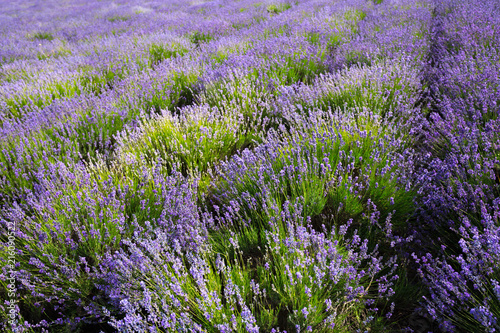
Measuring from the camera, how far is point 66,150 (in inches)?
122

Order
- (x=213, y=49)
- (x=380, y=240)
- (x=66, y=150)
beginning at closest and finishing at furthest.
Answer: (x=380, y=240)
(x=66, y=150)
(x=213, y=49)

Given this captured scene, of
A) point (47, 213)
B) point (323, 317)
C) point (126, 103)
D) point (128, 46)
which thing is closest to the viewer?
point (323, 317)

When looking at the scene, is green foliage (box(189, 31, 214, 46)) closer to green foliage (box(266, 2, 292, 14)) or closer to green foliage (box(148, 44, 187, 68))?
green foliage (box(148, 44, 187, 68))

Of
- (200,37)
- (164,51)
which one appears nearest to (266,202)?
(164,51)

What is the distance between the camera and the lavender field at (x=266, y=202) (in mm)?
1610

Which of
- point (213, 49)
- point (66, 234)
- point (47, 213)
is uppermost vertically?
point (213, 49)

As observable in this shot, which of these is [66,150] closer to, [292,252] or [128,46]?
[292,252]

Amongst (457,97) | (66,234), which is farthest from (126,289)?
(457,97)

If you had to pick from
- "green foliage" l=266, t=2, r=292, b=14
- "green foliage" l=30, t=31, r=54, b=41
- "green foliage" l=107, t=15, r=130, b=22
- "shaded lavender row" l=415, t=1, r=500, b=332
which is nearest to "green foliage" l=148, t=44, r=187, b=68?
"shaded lavender row" l=415, t=1, r=500, b=332

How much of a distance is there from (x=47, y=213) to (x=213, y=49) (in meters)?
4.51

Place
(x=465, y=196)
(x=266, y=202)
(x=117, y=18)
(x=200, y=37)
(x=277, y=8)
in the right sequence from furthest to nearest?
(x=117, y=18)
(x=277, y=8)
(x=200, y=37)
(x=266, y=202)
(x=465, y=196)

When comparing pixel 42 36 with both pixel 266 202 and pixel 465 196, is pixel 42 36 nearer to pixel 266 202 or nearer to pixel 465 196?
pixel 266 202

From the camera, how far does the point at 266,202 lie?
220 centimetres

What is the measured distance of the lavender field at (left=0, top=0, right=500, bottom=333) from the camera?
1610 mm
